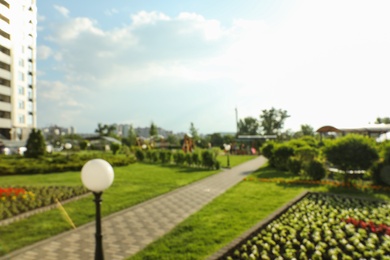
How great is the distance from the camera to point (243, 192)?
10867 mm

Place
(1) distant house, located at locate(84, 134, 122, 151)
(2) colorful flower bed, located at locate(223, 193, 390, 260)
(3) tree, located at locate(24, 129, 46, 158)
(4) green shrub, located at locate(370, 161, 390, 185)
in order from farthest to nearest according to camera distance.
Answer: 1. (1) distant house, located at locate(84, 134, 122, 151)
2. (3) tree, located at locate(24, 129, 46, 158)
3. (4) green shrub, located at locate(370, 161, 390, 185)
4. (2) colorful flower bed, located at locate(223, 193, 390, 260)

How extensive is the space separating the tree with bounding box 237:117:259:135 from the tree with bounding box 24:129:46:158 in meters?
38.2

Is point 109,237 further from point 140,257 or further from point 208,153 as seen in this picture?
point 208,153

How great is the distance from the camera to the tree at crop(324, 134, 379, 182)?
10664 mm

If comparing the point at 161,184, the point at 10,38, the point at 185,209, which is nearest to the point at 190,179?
the point at 161,184

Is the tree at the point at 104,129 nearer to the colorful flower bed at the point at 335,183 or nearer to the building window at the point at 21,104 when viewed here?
the building window at the point at 21,104

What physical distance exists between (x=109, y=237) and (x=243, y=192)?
6099 millimetres

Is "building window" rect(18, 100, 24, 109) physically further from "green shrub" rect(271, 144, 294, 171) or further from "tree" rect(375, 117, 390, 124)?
"tree" rect(375, 117, 390, 124)

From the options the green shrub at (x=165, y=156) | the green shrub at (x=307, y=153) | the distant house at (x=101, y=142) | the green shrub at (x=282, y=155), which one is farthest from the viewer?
the distant house at (x=101, y=142)

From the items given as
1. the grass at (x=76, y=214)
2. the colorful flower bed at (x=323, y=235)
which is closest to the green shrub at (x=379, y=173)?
the colorful flower bed at (x=323, y=235)

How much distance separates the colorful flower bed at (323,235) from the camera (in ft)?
15.8

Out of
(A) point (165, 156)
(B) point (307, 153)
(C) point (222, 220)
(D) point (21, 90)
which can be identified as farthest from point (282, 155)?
(D) point (21, 90)

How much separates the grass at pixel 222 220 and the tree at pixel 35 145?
2076 centimetres

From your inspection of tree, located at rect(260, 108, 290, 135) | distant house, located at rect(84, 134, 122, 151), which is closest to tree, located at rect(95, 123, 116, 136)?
distant house, located at rect(84, 134, 122, 151)
